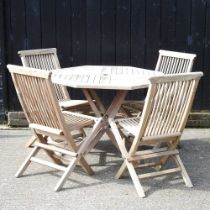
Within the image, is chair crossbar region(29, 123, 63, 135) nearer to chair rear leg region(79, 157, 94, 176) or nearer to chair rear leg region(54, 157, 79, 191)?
chair rear leg region(54, 157, 79, 191)

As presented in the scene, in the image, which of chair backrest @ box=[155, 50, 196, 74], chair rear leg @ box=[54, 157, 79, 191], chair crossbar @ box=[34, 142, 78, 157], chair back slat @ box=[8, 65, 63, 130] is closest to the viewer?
chair back slat @ box=[8, 65, 63, 130]

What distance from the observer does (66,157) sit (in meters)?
5.26

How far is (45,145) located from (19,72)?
80cm

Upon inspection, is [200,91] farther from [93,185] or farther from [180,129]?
[93,185]

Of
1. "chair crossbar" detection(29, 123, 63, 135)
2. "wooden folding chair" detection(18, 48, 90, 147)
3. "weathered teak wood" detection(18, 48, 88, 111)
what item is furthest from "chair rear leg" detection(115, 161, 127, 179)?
"weathered teak wood" detection(18, 48, 88, 111)

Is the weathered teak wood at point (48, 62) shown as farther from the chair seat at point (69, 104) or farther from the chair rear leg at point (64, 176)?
the chair rear leg at point (64, 176)

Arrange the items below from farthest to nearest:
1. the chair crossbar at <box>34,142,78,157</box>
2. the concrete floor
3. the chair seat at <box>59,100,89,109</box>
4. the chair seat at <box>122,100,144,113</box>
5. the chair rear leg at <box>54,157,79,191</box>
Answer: the chair seat at <box>122,100,144,113</box> → the chair seat at <box>59,100,89,109</box> → the chair crossbar at <box>34,142,78,157</box> → the chair rear leg at <box>54,157,79,191</box> → the concrete floor

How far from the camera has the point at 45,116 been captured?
4598mm

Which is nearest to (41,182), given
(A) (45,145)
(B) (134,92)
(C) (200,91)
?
(A) (45,145)

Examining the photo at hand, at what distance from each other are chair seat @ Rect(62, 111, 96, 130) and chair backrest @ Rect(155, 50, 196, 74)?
1399 millimetres

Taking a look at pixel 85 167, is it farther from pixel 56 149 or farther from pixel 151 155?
pixel 151 155

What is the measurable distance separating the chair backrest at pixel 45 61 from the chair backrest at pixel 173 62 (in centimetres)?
122

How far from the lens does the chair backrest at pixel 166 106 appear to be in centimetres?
425

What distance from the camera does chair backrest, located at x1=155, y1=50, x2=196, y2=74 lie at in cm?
584
